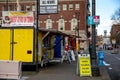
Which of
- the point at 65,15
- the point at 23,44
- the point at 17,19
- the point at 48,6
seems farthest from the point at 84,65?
the point at 65,15

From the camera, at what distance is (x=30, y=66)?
816 inches

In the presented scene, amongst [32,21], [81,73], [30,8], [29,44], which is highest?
[30,8]

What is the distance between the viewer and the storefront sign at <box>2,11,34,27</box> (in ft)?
68.0

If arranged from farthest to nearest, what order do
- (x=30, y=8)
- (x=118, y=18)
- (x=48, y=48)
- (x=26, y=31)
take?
(x=118, y=18) < (x=30, y=8) < (x=48, y=48) < (x=26, y=31)

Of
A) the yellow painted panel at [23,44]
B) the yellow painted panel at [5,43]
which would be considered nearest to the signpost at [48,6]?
the yellow painted panel at [23,44]

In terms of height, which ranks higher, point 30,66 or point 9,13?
point 9,13

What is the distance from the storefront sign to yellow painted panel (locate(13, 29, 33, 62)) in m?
0.65

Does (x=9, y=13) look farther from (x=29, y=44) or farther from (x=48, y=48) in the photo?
(x=48, y=48)

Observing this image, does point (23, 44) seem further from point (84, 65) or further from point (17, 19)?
point (84, 65)

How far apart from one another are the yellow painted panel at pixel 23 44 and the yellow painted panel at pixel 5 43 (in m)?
0.42

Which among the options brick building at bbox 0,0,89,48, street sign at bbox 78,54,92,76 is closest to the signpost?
street sign at bbox 78,54,92,76

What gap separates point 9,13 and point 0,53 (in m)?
2.39

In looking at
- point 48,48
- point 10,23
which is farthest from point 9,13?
point 48,48

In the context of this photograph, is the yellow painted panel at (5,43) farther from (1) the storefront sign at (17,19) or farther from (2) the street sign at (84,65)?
(2) the street sign at (84,65)
